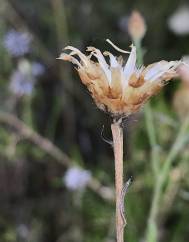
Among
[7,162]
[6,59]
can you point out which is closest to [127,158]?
[7,162]

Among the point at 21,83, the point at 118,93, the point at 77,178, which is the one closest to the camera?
the point at 118,93

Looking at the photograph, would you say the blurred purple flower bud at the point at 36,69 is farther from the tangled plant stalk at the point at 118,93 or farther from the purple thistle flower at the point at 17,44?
the tangled plant stalk at the point at 118,93

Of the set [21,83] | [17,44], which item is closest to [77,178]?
[21,83]

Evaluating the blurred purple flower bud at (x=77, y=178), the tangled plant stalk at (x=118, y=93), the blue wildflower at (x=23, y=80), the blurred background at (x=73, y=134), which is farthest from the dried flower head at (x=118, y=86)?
the blue wildflower at (x=23, y=80)

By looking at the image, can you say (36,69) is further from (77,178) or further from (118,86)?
(118,86)

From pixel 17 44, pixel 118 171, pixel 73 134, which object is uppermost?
pixel 17 44

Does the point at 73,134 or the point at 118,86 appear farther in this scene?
the point at 73,134

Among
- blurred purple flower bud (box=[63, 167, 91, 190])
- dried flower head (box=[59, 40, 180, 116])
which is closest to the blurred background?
blurred purple flower bud (box=[63, 167, 91, 190])
